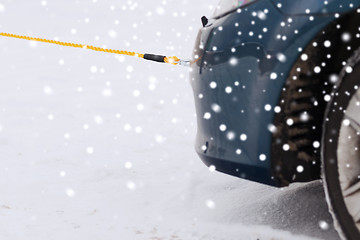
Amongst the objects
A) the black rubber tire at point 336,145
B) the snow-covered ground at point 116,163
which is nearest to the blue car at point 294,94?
the black rubber tire at point 336,145

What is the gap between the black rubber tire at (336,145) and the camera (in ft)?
6.76

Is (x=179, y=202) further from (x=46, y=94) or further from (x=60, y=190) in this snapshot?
(x=46, y=94)

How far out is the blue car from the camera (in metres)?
2.08

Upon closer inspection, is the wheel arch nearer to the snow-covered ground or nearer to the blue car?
the blue car

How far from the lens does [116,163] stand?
3.93m

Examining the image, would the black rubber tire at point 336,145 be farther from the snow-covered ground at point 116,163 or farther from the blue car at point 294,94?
the snow-covered ground at point 116,163

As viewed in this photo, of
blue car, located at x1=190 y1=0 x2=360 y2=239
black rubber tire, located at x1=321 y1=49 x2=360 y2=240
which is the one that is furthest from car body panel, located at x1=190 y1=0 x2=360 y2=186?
black rubber tire, located at x1=321 y1=49 x2=360 y2=240

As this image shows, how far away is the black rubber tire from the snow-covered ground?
1.43ft

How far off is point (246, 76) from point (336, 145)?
1.46 feet

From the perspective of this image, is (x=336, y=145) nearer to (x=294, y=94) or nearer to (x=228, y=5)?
(x=294, y=94)

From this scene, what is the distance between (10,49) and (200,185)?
5.52 metres

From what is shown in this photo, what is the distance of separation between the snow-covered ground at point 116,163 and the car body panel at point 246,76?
0.49 meters

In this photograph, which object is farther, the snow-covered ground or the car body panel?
the snow-covered ground

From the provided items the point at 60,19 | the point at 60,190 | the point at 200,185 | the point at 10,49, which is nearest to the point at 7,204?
the point at 60,190
